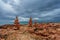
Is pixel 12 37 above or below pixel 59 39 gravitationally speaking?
above

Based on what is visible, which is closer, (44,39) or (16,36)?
(16,36)

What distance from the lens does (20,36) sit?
26906mm

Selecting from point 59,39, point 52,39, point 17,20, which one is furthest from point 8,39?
point 17,20

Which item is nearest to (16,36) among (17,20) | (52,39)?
(52,39)

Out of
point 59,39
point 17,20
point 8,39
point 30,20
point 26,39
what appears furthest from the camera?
point 30,20

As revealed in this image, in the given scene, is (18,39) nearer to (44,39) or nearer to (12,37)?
(12,37)

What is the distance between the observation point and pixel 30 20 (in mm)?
77562

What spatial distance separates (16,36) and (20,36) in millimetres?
971

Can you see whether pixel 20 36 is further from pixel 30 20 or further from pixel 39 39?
pixel 30 20

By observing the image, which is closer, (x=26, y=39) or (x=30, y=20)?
(x=26, y=39)

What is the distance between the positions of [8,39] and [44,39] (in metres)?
8.52

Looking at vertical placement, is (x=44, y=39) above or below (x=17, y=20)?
below

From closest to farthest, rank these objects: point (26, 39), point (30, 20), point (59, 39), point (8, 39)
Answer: point (26, 39) → point (8, 39) → point (59, 39) → point (30, 20)

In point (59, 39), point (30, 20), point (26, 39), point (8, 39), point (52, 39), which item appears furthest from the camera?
point (30, 20)
